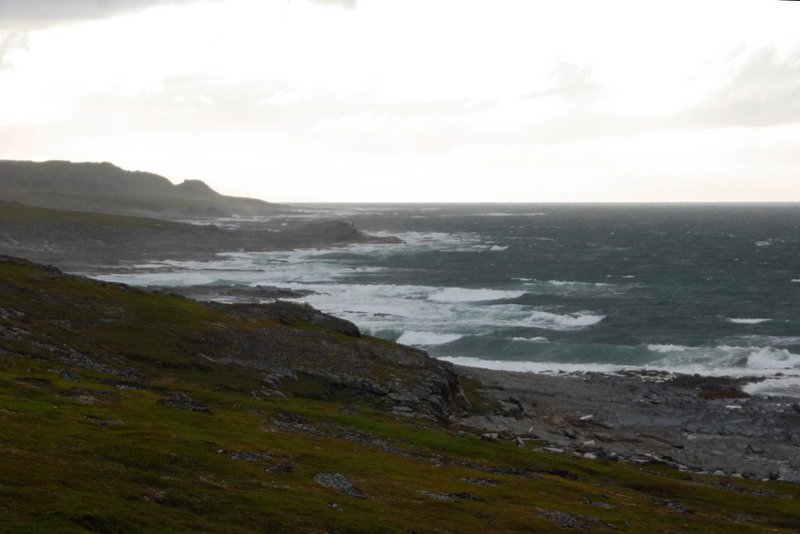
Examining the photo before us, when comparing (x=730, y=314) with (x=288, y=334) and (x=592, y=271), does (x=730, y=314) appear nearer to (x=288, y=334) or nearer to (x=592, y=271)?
(x=592, y=271)

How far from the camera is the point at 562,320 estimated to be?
8744 cm

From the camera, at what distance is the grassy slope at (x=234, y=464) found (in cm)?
1992

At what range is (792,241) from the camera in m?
199

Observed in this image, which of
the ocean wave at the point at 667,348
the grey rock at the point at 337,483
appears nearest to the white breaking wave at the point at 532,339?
the ocean wave at the point at 667,348

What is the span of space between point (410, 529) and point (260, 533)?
159 inches

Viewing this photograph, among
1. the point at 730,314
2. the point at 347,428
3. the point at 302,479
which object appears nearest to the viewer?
the point at 302,479

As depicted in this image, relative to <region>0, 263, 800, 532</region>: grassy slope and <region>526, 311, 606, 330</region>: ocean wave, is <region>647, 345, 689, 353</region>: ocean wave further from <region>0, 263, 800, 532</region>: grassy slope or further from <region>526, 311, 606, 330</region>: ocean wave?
<region>0, 263, 800, 532</region>: grassy slope

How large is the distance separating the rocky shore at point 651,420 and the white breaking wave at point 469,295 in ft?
127

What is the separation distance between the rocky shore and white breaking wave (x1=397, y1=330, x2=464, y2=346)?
1349 centimetres

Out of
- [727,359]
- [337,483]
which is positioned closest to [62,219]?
[727,359]

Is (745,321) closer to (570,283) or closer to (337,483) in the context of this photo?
(570,283)

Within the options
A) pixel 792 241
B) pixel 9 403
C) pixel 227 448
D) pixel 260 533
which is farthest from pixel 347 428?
pixel 792 241

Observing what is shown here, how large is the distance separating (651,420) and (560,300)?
165 ft

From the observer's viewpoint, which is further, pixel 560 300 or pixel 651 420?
pixel 560 300
